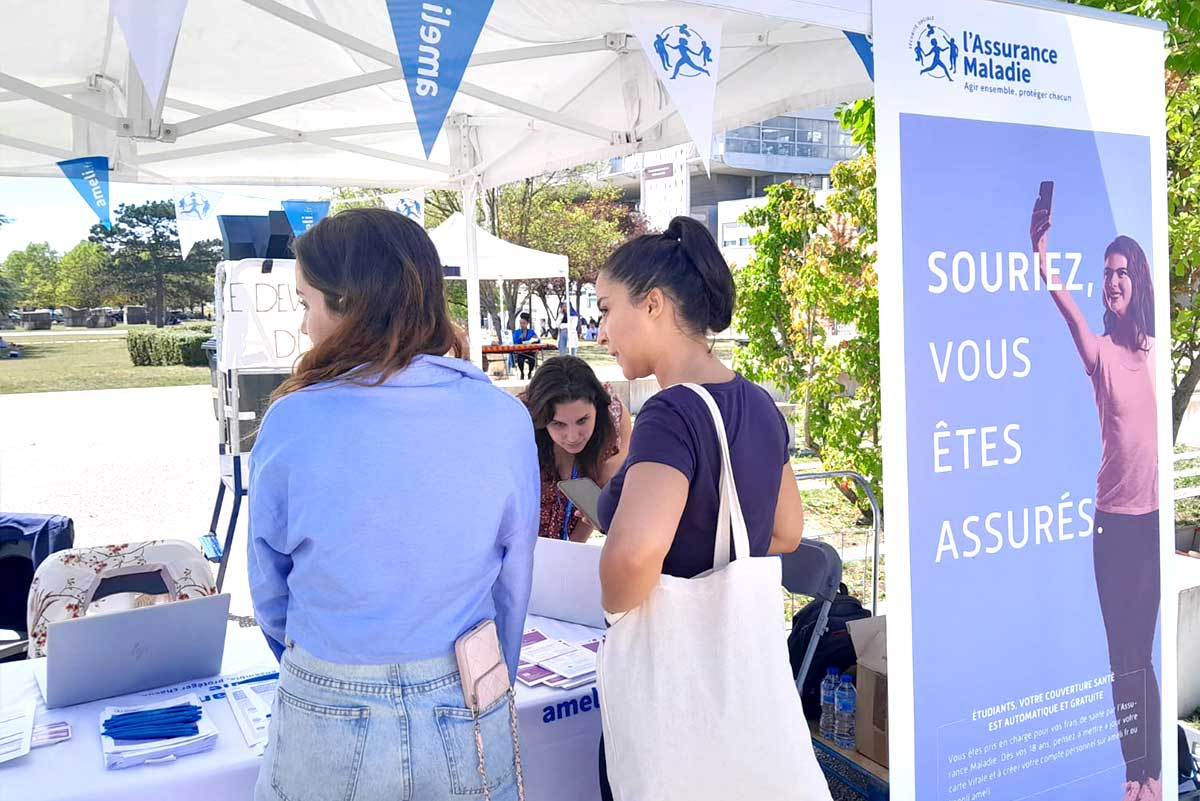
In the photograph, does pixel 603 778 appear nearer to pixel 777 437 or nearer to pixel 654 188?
pixel 777 437

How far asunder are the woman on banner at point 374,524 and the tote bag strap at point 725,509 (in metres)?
0.34

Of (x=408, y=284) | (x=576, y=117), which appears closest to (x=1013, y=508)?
(x=408, y=284)

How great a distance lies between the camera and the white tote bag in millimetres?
1498

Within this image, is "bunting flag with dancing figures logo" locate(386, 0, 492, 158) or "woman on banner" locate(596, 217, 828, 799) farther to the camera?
"bunting flag with dancing figures logo" locate(386, 0, 492, 158)

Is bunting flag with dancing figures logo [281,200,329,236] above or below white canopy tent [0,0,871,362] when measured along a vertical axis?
below

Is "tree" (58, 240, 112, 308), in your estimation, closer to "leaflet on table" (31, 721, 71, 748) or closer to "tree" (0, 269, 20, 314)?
"tree" (0, 269, 20, 314)

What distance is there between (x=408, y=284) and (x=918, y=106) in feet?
3.97

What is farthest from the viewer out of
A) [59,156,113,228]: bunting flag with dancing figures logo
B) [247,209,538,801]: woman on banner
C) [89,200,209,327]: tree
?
[89,200,209,327]: tree

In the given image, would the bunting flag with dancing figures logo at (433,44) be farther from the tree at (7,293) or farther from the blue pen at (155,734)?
the tree at (7,293)

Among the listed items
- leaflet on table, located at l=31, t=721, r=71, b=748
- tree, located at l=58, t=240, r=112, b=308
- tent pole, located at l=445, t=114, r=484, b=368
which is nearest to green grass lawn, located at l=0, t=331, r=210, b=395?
tree, located at l=58, t=240, r=112, b=308

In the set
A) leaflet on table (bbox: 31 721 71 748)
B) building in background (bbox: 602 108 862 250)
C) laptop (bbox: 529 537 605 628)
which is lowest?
leaflet on table (bbox: 31 721 71 748)

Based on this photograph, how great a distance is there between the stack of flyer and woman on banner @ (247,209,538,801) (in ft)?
1.93

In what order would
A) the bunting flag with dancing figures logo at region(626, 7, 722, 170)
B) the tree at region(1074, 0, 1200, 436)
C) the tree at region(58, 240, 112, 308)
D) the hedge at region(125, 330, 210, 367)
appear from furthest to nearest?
the tree at region(58, 240, 112, 308) < the hedge at region(125, 330, 210, 367) < the tree at region(1074, 0, 1200, 436) < the bunting flag with dancing figures logo at region(626, 7, 722, 170)

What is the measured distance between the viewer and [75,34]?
3895 mm
